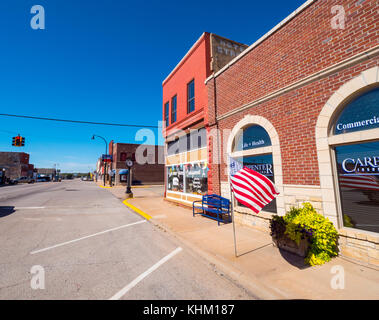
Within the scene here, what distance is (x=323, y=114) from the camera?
4914mm

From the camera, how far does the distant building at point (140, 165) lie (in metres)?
38.1

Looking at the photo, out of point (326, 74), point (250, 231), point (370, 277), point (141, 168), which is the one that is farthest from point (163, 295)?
point (141, 168)

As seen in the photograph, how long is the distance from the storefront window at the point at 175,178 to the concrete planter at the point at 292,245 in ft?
25.4

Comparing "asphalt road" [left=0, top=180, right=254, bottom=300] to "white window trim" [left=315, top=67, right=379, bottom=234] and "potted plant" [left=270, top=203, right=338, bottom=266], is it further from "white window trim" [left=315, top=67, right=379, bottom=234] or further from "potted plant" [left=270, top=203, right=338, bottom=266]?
"white window trim" [left=315, top=67, right=379, bottom=234]

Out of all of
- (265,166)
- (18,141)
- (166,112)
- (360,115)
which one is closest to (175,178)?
(166,112)

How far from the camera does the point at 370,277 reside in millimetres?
3531

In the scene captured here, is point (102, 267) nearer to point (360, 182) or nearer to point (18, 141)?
point (360, 182)

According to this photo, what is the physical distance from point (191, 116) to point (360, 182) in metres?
8.47

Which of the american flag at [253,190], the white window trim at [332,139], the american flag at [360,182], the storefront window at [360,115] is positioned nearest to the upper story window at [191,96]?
the white window trim at [332,139]

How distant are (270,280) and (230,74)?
305 inches

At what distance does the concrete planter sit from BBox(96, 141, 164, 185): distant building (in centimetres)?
3459

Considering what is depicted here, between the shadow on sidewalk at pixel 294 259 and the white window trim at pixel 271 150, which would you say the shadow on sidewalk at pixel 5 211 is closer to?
the white window trim at pixel 271 150

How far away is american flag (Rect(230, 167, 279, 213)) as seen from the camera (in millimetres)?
4344

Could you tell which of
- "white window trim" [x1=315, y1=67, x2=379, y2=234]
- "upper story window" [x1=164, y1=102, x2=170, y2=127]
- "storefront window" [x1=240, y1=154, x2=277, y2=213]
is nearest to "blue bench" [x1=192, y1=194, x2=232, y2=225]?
"storefront window" [x1=240, y1=154, x2=277, y2=213]
